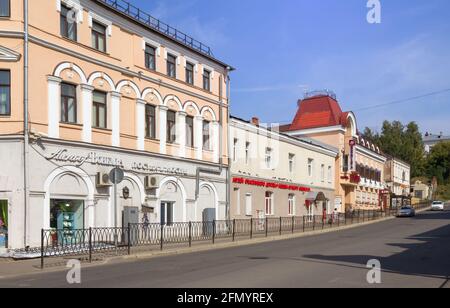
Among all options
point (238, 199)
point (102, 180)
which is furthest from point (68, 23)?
point (238, 199)

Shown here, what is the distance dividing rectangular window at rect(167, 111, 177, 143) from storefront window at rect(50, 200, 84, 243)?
24.0 feet

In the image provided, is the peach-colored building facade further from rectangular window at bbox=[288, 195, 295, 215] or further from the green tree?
the green tree

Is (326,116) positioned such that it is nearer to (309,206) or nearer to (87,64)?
(309,206)

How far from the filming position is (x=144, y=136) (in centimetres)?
2623

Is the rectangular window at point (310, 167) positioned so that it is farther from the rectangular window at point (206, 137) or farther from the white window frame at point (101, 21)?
the white window frame at point (101, 21)

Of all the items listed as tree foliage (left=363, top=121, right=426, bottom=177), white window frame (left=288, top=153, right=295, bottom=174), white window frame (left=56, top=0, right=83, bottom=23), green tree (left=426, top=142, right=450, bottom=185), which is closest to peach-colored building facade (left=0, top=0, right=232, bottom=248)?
white window frame (left=56, top=0, right=83, bottom=23)

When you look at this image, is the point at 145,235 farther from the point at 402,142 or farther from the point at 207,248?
the point at 402,142

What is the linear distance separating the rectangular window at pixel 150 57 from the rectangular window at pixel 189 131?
13.1ft

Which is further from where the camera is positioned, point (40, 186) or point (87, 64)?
point (87, 64)

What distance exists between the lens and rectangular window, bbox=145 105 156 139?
26.7 meters

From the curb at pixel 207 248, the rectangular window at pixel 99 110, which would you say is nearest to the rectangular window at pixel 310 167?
the curb at pixel 207 248

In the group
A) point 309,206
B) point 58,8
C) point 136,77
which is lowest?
point 309,206
